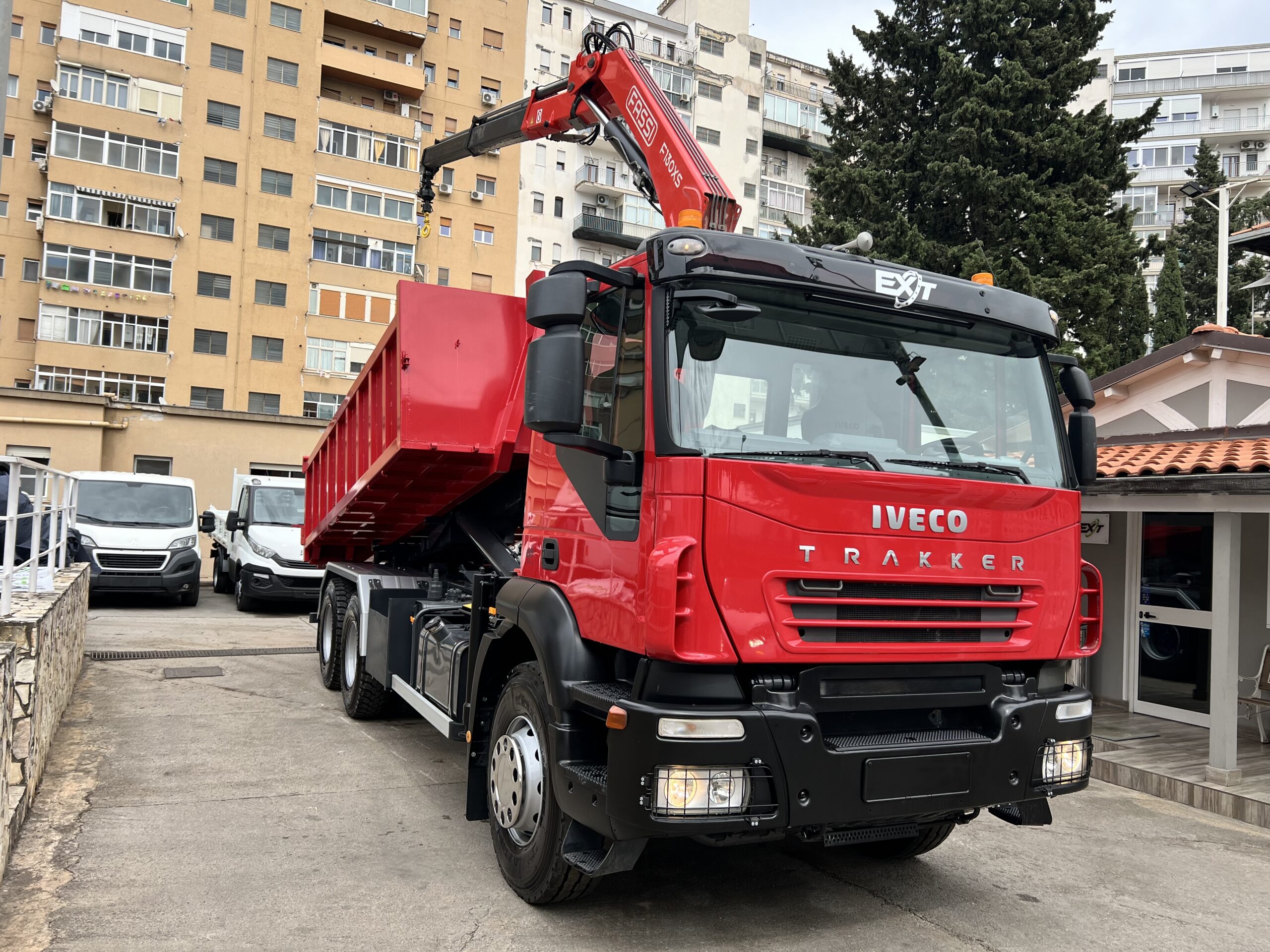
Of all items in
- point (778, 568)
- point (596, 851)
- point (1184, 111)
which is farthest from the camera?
point (1184, 111)

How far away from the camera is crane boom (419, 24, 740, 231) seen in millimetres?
5859

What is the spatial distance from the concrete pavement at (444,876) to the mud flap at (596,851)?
1.16ft

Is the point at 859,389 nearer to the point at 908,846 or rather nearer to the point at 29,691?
the point at 908,846

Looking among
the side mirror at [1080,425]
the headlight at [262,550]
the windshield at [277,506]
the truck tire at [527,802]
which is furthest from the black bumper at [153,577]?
the side mirror at [1080,425]

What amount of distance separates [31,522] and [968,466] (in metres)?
7.83

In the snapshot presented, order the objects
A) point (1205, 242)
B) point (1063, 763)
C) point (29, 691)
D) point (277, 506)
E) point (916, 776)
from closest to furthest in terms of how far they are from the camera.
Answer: point (916, 776) < point (1063, 763) < point (29, 691) < point (277, 506) < point (1205, 242)

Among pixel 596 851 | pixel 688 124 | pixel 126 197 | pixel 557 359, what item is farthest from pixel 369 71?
pixel 596 851

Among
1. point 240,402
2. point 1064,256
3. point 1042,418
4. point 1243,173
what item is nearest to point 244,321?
point 240,402

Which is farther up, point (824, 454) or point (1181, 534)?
point (824, 454)

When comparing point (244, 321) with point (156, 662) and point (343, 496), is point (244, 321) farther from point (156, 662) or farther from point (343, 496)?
point (343, 496)

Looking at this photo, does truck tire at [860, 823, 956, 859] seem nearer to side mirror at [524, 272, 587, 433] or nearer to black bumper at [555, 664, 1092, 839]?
black bumper at [555, 664, 1092, 839]

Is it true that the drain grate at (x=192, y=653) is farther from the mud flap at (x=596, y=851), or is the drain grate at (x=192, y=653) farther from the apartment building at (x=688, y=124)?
the apartment building at (x=688, y=124)

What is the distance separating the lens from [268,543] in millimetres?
15133

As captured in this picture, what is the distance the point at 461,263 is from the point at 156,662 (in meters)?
32.1
